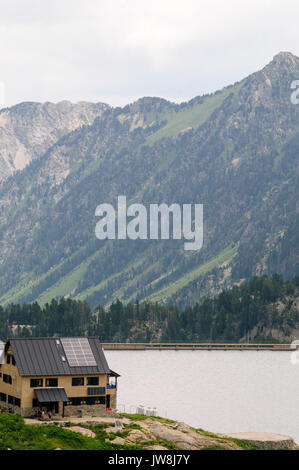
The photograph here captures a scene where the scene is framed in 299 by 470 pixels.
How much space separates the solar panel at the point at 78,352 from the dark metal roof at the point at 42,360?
2.47ft

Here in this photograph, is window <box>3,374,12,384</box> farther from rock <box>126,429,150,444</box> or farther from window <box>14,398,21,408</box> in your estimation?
rock <box>126,429,150,444</box>

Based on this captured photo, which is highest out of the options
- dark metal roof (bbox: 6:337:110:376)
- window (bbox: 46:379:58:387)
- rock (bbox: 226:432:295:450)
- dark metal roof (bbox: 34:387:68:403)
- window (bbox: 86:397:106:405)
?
dark metal roof (bbox: 6:337:110:376)

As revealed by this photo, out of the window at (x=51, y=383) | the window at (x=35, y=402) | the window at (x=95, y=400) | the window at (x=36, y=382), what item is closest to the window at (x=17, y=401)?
the window at (x=35, y=402)

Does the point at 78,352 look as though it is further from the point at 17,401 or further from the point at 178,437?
the point at 178,437

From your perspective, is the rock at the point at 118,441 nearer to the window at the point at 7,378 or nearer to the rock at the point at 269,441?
the window at the point at 7,378

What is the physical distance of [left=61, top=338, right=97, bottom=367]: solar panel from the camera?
13275 cm

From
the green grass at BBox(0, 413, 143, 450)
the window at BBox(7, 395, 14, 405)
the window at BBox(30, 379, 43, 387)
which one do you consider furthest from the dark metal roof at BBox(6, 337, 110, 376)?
the green grass at BBox(0, 413, 143, 450)

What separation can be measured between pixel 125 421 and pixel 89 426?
25.1ft

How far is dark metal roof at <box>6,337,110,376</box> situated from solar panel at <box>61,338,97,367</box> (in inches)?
29.7

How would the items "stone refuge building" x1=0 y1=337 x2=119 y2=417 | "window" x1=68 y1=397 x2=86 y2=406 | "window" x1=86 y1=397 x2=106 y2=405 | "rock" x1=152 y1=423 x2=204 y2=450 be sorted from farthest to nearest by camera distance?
"window" x1=86 y1=397 x2=106 y2=405
"window" x1=68 y1=397 x2=86 y2=406
"stone refuge building" x1=0 y1=337 x2=119 y2=417
"rock" x1=152 y1=423 x2=204 y2=450

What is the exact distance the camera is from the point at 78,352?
135 meters

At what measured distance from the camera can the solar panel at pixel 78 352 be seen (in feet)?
436
